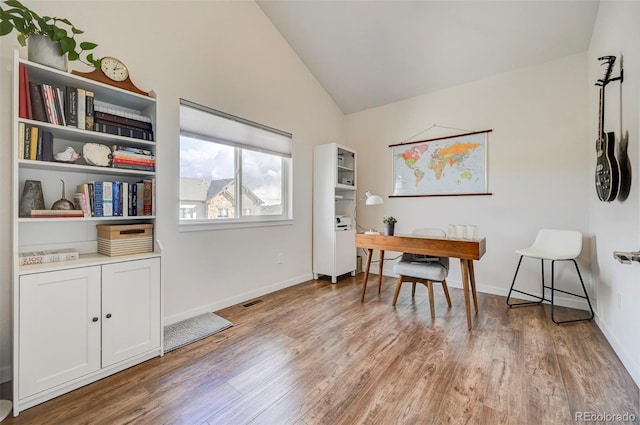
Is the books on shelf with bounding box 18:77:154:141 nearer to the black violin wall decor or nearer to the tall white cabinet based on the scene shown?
the tall white cabinet

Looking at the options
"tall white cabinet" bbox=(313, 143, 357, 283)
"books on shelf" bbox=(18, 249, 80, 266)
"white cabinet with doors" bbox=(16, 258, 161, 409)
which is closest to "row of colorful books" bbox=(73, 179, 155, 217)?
"books on shelf" bbox=(18, 249, 80, 266)

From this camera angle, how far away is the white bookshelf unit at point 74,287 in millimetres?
1404

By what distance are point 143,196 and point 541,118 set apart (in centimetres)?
392

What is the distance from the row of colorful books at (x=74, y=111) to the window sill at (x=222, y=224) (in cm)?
85

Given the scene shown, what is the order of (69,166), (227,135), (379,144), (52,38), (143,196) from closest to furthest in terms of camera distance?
(52,38)
(69,166)
(143,196)
(227,135)
(379,144)

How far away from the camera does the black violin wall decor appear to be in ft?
6.25

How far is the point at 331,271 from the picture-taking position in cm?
370

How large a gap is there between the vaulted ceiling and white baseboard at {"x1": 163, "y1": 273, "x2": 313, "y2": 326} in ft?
9.43

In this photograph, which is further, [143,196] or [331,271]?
[331,271]

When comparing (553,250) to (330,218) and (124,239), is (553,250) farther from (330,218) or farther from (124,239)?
(124,239)

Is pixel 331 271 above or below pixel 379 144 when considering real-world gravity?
below

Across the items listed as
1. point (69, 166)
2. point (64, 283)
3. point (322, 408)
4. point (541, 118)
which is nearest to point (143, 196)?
point (69, 166)

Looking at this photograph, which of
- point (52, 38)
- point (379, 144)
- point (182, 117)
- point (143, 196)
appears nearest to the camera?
point (52, 38)

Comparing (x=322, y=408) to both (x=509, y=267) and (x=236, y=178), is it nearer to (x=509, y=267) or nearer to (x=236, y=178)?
(x=236, y=178)
